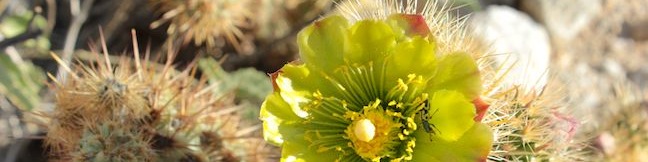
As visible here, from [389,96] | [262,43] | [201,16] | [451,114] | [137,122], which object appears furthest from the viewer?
[262,43]

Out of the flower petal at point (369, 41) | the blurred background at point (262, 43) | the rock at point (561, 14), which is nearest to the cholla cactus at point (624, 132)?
the blurred background at point (262, 43)

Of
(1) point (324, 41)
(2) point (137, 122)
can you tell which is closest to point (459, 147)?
(1) point (324, 41)

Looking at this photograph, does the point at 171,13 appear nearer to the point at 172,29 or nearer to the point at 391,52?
the point at 172,29

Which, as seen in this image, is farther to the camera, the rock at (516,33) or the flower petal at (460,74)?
the rock at (516,33)

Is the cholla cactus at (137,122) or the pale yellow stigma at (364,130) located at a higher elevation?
the cholla cactus at (137,122)

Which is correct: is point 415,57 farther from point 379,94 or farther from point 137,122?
point 137,122

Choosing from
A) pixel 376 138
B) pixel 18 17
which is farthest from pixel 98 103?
pixel 18 17

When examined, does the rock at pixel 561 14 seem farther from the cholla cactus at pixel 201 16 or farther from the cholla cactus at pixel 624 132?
the cholla cactus at pixel 201 16
